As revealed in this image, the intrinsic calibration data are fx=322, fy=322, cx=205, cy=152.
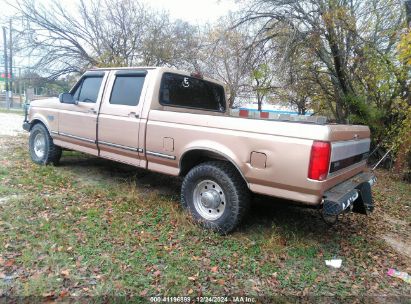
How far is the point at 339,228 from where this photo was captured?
4660 mm

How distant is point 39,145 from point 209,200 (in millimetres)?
4400

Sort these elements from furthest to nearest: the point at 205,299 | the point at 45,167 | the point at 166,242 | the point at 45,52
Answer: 1. the point at 45,52
2. the point at 45,167
3. the point at 166,242
4. the point at 205,299

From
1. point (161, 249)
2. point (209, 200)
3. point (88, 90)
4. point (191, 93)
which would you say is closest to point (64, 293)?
point (161, 249)

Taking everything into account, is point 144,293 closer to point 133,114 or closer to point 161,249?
point 161,249

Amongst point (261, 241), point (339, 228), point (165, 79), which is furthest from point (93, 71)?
point (339, 228)

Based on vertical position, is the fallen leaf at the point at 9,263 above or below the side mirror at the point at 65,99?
below

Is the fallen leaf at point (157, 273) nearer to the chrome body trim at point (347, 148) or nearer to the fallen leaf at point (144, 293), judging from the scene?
the fallen leaf at point (144, 293)

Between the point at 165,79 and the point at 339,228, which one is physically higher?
the point at 165,79

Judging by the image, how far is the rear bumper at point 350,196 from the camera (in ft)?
10.5

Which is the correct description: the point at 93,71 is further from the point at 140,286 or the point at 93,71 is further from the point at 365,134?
the point at 365,134

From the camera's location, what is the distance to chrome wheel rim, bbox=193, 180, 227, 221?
3979 mm

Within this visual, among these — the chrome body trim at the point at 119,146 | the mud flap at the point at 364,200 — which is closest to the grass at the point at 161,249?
the mud flap at the point at 364,200

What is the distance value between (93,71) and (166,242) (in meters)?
3.50

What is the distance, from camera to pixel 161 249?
3.56 m
